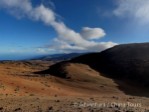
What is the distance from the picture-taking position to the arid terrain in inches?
682


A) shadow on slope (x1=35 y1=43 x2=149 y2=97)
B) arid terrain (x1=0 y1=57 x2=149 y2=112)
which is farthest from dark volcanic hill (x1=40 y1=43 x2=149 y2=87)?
arid terrain (x1=0 y1=57 x2=149 y2=112)

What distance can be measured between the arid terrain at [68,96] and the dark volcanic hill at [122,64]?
21.5 feet

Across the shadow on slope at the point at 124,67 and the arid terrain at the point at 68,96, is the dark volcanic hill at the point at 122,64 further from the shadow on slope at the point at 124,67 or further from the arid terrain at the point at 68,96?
the arid terrain at the point at 68,96

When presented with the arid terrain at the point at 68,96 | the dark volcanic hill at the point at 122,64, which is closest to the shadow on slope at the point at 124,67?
the dark volcanic hill at the point at 122,64

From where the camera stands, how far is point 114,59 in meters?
75.8

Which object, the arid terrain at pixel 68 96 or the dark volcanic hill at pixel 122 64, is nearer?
the arid terrain at pixel 68 96

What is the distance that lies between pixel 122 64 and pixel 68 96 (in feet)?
136

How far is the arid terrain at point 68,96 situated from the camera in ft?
56.8

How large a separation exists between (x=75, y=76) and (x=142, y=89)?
12884mm

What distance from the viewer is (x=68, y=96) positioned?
96.0 feet

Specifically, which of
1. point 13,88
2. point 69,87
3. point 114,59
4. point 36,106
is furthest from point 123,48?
point 36,106

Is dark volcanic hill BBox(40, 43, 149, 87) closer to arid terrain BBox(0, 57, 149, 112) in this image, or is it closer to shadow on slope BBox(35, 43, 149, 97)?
shadow on slope BBox(35, 43, 149, 97)

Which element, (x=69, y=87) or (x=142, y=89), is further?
(x=142, y=89)

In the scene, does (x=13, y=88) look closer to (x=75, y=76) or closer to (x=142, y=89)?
(x=75, y=76)
